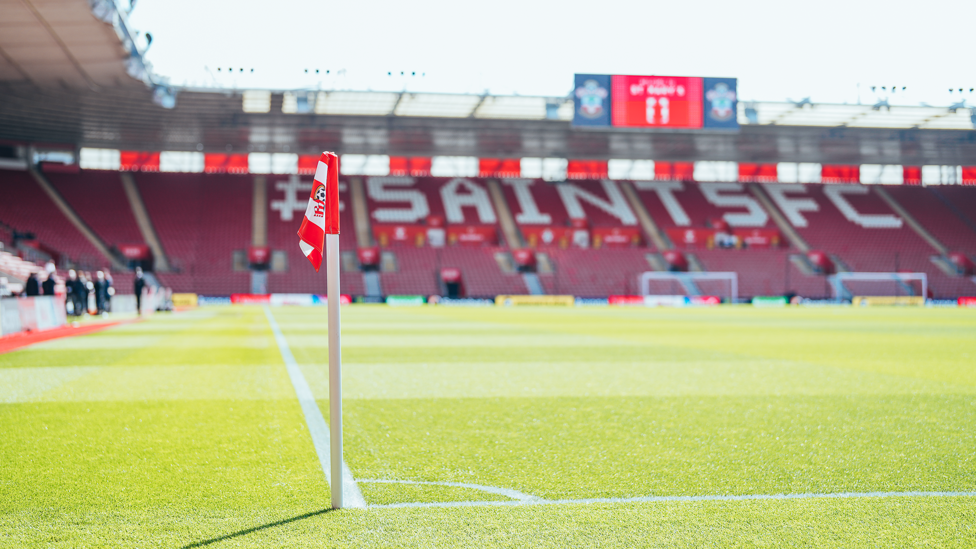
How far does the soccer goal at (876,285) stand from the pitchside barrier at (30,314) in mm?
41323

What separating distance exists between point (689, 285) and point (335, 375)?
4568 cm

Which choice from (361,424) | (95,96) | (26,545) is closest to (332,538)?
(26,545)

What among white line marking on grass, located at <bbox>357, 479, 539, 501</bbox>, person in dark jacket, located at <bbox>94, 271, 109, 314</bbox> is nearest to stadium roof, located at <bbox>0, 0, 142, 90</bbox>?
person in dark jacket, located at <bbox>94, 271, 109, 314</bbox>

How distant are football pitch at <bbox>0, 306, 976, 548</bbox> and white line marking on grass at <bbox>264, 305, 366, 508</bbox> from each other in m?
0.06

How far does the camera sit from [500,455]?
181 inches

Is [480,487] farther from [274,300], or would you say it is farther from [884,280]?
[884,280]

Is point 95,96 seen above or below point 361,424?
above

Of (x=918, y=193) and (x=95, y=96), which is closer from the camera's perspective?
(x=95, y=96)

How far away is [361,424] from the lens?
580 cm

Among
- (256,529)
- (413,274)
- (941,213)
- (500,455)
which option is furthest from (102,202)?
(941,213)

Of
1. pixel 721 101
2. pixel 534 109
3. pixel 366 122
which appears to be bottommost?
pixel 721 101

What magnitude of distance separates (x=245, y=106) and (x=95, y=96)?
22.0 feet

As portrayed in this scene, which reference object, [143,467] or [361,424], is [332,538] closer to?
[143,467]

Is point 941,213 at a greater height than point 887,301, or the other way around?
point 941,213
